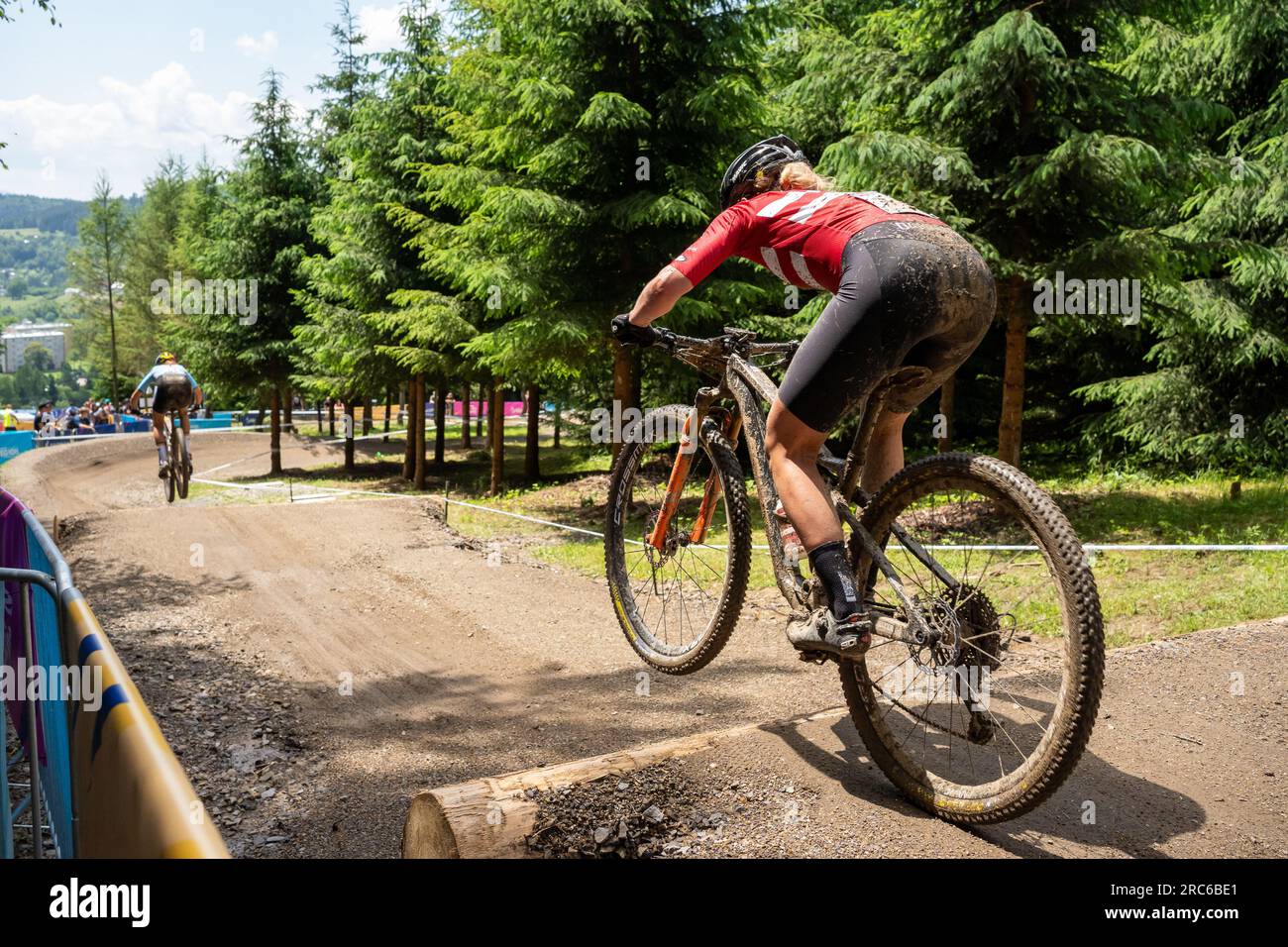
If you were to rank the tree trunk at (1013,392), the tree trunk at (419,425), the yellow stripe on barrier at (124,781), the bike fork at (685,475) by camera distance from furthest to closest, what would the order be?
the tree trunk at (419,425), the tree trunk at (1013,392), the bike fork at (685,475), the yellow stripe on barrier at (124,781)

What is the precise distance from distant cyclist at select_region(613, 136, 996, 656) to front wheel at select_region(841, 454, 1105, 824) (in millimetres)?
306

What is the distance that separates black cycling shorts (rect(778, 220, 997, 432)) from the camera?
3.18 meters

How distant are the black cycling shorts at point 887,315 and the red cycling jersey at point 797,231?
A: 0.33 feet

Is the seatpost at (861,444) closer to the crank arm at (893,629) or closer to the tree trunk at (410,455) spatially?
the crank arm at (893,629)

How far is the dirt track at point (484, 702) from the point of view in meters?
3.48

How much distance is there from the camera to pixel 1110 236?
10.3m

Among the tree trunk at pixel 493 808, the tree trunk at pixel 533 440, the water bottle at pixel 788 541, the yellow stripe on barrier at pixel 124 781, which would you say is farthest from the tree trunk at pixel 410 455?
the yellow stripe on barrier at pixel 124 781

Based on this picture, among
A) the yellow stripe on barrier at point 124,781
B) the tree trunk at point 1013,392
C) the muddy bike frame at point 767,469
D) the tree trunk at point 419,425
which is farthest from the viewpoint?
the tree trunk at point 419,425

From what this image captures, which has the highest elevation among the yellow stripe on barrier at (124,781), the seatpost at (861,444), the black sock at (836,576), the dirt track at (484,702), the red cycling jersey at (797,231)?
the red cycling jersey at (797,231)

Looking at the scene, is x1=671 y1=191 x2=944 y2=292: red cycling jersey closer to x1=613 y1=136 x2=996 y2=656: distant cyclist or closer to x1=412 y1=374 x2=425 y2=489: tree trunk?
x1=613 y1=136 x2=996 y2=656: distant cyclist

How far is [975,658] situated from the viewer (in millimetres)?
3307

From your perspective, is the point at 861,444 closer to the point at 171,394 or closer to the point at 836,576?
the point at 836,576
